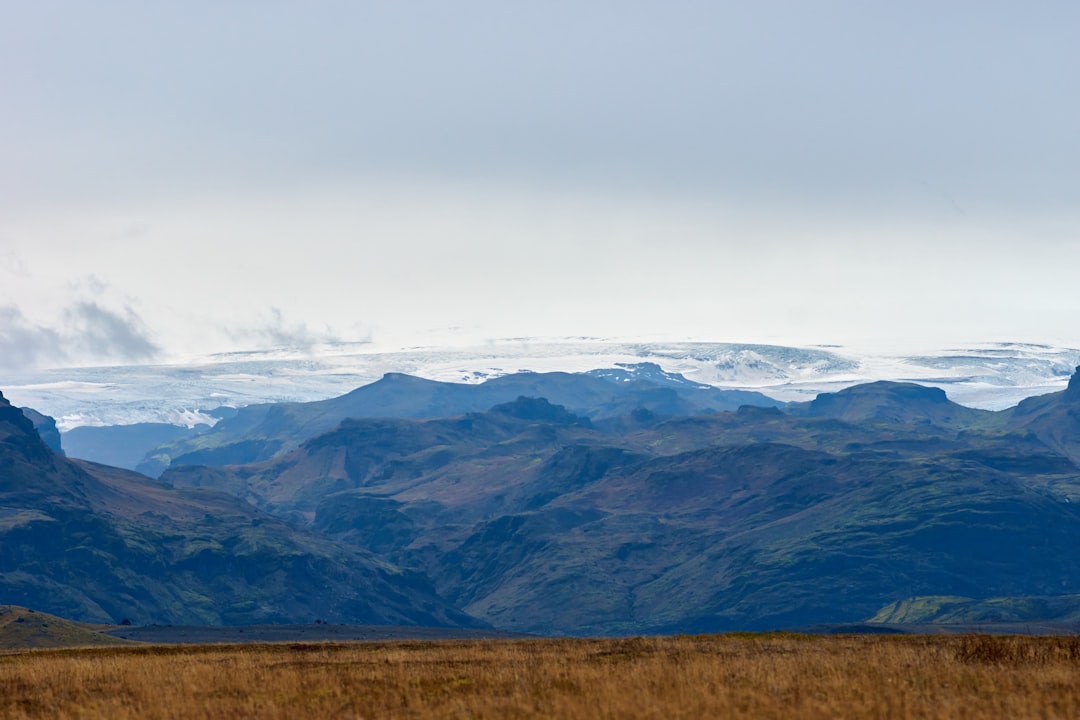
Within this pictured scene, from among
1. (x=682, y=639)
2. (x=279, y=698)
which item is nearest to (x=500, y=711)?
(x=279, y=698)

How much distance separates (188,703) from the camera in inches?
1694

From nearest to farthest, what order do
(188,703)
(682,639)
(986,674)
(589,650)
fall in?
(188,703)
(986,674)
(589,650)
(682,639)

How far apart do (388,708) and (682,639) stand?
118ft

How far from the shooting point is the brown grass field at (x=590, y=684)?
39219 mm

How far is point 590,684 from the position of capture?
44750mm

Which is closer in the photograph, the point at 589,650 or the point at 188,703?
the point at 188,703

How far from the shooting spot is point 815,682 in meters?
44.0

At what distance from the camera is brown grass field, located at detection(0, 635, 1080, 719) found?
3922 cm

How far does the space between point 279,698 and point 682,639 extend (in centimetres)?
3576

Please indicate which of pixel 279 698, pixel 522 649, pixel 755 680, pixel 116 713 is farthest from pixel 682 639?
pixel 116 713

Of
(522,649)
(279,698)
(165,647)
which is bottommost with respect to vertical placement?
(165,647)

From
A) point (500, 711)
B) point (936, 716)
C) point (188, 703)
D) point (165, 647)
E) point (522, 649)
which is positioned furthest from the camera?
point (165, 647)

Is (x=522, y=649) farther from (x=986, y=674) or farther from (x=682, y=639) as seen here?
(x=986, y=674)

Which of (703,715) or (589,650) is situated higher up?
(703,715)
